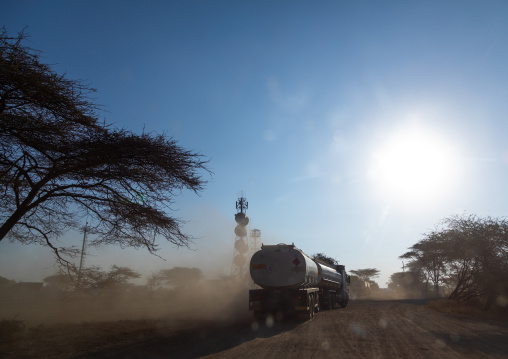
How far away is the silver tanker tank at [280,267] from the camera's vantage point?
1891 cm

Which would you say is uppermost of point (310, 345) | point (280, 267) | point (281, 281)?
point (280, 267)

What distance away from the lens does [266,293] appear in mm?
18781

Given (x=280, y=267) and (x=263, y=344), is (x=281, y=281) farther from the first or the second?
(x=263, y=344)

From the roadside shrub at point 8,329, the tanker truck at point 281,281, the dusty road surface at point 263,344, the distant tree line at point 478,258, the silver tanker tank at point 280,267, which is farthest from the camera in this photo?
the distant tree line at point 478,258

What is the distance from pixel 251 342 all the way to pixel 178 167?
20.6ft

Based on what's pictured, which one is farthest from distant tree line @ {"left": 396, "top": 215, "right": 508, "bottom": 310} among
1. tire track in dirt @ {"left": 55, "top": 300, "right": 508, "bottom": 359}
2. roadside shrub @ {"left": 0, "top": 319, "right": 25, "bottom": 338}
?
roadside shrub @ {"left": 0, "top": 319, "right": 25, "bottom": 338}

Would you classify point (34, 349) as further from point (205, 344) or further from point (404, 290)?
point (404, 290)

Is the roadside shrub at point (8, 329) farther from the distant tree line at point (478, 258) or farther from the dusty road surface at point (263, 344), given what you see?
the distant tree line at point (478, 258)

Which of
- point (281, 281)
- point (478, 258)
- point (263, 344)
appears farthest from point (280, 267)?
point (478, 258)

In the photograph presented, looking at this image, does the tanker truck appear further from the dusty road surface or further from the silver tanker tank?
the dusty road surface

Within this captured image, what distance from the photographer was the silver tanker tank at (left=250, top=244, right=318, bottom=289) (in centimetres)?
1891

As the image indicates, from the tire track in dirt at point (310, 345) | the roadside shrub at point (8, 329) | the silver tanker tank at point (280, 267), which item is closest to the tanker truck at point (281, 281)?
the silver tanker tank at point (280, 267)

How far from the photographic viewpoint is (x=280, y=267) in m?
19.1

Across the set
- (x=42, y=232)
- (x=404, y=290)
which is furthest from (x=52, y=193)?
(x=404, y=290)
